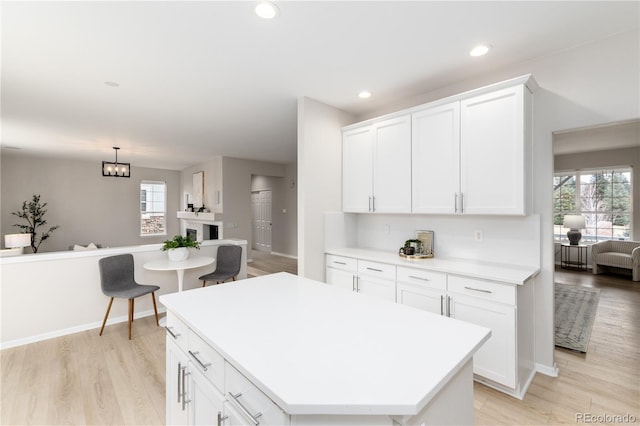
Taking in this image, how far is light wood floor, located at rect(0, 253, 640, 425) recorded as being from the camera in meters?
2.00

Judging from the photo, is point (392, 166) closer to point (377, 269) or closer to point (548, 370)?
point (377, 269)

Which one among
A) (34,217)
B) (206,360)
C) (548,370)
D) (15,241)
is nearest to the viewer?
(206,360)

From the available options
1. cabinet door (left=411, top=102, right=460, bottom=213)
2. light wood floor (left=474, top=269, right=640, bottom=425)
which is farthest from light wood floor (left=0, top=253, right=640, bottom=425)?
cabinet door (left=411, top=102, right=460, bottom=213)

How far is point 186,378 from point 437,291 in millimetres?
1946

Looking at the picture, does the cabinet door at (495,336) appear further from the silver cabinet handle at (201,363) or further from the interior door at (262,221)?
the interior door at (262,221)

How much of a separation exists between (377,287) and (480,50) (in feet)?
7.20

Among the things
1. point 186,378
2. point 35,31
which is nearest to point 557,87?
point 186,378

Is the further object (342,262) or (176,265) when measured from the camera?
(176,265)

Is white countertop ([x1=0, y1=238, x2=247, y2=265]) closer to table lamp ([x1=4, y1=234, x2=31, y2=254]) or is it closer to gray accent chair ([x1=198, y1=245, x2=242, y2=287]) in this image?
table lamp ([x1=4, y1=234, x2=31, y2=254])

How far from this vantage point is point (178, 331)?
58.3 inches

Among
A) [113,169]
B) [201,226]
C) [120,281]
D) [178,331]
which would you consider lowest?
[120,281]

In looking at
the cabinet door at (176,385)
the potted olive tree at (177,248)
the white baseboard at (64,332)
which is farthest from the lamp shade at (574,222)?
the white baseboard at (64,332)

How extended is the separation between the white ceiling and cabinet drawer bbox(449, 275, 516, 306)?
5.94 ft

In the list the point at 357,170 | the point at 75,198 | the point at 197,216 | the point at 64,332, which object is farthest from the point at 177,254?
the point at 75,198
